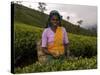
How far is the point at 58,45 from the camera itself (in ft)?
8.84

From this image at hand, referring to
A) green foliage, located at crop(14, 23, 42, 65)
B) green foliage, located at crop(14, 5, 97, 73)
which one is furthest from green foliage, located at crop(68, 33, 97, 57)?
green foliage, located at crop(14, 23, 42, 65)

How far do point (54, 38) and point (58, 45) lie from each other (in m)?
0.09

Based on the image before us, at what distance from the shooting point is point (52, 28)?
2684 mm

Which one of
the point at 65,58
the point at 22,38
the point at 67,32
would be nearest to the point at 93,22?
the point at 67,32

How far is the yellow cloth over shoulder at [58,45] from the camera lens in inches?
105

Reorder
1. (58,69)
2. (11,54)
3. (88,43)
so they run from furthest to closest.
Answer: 1. (88,43)
2. (58,69)
3. (11,54)

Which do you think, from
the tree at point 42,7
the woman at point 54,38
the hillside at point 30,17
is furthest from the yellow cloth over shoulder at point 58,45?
the tree at point 42,7

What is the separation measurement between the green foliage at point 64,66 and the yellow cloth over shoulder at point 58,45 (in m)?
0.11

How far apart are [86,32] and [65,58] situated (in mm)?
409

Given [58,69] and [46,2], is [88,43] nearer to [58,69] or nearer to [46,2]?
[58,69]

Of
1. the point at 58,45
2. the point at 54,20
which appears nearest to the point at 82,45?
the point at 58,45

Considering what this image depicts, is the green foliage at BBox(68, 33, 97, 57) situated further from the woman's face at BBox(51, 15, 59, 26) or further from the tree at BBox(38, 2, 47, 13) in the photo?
the tree at BBox(38, 2, 47, 13)

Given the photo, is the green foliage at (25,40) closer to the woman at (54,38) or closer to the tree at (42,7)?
the woman at (54,38)

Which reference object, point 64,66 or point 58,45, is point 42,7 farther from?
point 64,66
